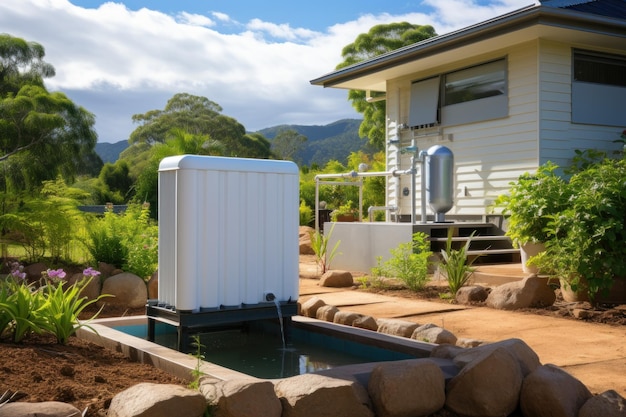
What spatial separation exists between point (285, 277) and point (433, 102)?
7560 millimetres

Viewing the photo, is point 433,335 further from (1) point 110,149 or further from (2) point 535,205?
(1) point 110,149

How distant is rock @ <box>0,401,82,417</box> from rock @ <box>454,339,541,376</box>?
1.81 metres

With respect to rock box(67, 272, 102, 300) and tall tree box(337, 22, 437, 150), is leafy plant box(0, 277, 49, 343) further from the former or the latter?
tall tree box(337, 22, 437, 150)

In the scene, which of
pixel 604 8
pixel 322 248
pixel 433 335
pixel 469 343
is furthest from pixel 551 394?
pixel 604 8

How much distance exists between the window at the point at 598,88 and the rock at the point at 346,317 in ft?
20.9

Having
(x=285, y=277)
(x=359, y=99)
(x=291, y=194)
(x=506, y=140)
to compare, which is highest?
(x=359, y=99)

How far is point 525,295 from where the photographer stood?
6.34 metres

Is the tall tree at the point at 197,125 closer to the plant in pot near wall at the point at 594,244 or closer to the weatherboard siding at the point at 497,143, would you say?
the weatherboard siding at the point at 497,143

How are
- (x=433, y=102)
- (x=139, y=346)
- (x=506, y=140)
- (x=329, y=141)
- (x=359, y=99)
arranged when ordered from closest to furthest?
(x=139, y=346) < (x=506, y=140) < (x=433, y=102) < (x=359, y=99) < (x=329, y=141)

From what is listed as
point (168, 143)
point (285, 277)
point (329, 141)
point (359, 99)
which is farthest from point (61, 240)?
point (329, 141)

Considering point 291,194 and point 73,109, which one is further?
point 73,109

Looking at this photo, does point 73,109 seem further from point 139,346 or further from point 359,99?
point 359,99

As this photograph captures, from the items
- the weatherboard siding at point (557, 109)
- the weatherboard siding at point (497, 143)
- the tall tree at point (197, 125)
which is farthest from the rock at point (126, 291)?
the tall tree at point (197, 125)

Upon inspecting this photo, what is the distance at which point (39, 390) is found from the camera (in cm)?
308
